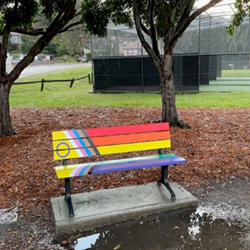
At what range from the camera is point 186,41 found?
650 inches

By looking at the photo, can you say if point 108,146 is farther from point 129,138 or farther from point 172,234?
point 172,234

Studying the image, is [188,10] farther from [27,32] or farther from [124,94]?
[124,94]

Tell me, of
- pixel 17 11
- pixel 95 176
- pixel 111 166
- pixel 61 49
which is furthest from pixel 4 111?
pixel 61 49

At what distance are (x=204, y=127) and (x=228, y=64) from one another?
1506cm

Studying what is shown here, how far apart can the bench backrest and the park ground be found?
737 millimetres

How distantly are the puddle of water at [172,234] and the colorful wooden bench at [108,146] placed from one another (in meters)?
0.44

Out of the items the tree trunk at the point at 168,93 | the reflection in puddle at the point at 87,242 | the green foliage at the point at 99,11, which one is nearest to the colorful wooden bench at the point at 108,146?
the reflection in puddle at the point at 87,242

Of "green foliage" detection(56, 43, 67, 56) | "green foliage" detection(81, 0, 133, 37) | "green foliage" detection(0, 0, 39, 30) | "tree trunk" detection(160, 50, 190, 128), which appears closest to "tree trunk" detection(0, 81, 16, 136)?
"green foliage" detection(0, 0, 39, 30)

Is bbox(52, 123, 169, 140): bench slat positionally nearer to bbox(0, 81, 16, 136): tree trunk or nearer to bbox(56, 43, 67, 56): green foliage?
bbox(0, 81, 16, 136): tree trunk

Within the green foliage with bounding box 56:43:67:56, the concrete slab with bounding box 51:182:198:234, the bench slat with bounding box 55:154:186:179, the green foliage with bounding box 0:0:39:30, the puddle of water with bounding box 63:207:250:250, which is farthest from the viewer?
the green foliage with bounding box 56:43:67:56

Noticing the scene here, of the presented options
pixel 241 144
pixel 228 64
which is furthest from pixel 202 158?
pixel 228 64

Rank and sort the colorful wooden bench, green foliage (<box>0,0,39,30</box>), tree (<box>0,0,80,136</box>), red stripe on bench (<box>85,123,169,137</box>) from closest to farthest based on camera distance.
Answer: the colorful wooden bench, red stripe on bench (<box>85,123,169,137</box>), tree (<box>0,0,80,136</box>), green foliage (<box>0,0,39,30</box>)

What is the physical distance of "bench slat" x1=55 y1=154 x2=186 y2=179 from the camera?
375 centimetres

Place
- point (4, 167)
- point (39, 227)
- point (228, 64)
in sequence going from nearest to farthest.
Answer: point (39, 227) → point (4, 167) → point (228, 64)
